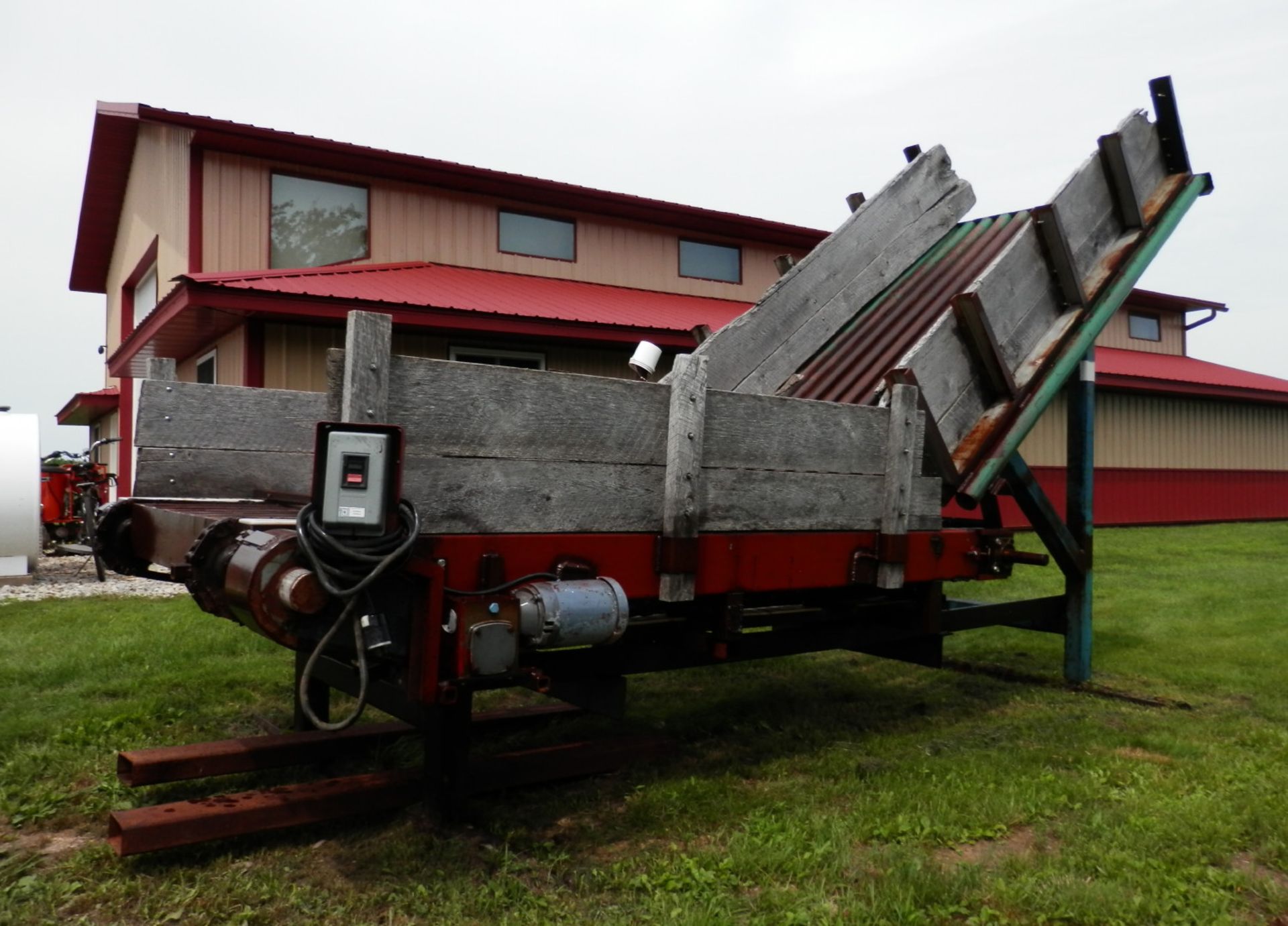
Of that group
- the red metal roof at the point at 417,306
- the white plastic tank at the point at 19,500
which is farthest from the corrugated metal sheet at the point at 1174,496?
the white plastic tank at the point at 19,500

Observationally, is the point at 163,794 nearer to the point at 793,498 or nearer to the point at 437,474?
the point at 437,474

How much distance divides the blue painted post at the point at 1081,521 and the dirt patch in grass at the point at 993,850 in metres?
2.57

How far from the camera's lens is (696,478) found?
333cm

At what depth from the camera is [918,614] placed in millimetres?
4547

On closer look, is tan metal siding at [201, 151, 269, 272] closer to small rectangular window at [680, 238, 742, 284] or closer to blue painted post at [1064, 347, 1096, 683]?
small rectangular window at [680, 238, 742, 284]

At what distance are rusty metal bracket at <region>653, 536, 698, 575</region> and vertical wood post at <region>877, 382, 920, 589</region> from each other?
0.99 meters

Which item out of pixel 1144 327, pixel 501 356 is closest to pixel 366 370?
pixel 501 356

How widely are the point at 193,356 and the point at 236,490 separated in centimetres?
1086

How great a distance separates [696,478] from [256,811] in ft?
5.73

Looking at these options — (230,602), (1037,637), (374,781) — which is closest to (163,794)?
(374,781)

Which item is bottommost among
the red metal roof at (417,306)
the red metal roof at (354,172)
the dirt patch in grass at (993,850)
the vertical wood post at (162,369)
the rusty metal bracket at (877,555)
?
the dirt patch in grass at (993,850)

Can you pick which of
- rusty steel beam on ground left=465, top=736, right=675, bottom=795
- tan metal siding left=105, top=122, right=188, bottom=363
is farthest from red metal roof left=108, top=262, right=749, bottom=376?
rusty steel beam on ground left=465, top=736, right=675, bottom=795

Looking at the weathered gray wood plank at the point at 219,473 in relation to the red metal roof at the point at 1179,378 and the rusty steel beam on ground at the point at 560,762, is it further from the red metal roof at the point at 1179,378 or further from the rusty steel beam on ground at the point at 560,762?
the red metal roof at the point at 1179,378

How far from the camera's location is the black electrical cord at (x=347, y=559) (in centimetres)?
253
